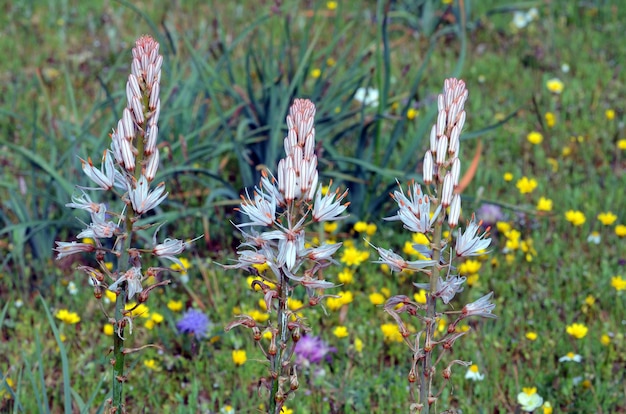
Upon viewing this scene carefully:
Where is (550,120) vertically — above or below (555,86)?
below

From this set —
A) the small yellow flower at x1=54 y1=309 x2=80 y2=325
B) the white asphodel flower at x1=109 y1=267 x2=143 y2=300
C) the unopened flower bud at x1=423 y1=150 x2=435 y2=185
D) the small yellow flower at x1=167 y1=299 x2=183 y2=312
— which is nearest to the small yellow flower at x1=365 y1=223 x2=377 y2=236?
the small yellow flower at x1=167 y1=299 x2=183 y2=312

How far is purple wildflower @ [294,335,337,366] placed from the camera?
A: 3462 mm

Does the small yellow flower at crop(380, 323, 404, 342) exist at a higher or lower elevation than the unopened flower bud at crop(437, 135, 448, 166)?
lower

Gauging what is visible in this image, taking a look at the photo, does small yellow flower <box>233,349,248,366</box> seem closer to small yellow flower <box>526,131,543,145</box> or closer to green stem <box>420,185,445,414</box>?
green stem <box>420,185,445,414</box>

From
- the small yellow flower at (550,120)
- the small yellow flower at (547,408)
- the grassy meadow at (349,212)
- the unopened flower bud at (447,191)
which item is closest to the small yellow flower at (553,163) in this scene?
the grassy meadow at (349,212)

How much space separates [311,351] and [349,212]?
1.23 m

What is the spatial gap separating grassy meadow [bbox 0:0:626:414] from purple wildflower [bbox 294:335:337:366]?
0.04 m

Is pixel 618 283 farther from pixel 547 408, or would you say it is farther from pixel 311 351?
pixel 311 351

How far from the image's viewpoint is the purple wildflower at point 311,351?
3.46 meters

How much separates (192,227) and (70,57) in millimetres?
2675

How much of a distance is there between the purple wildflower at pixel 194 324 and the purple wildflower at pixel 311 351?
0.40 metres

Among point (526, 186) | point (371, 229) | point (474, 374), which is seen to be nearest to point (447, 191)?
point (474, 374)

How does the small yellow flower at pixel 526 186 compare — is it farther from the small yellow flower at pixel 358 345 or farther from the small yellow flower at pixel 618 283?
the small yellow flower at pixel 358 345

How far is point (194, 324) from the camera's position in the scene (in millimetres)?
3521
